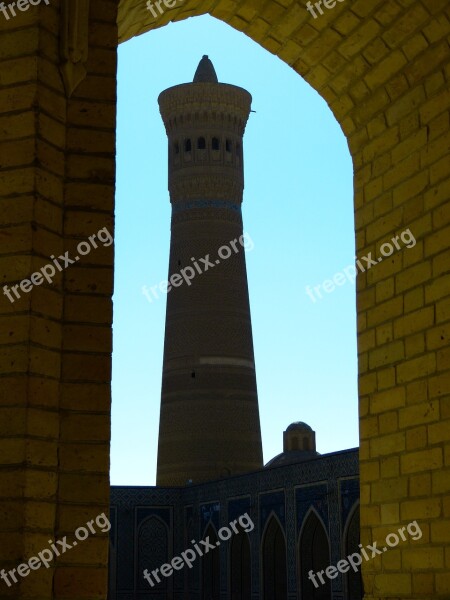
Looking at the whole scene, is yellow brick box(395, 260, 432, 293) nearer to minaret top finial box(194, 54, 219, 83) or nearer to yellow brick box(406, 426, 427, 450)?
yellow brick box(406, 426, 427, 450)

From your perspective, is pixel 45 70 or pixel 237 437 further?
pixel 237 437

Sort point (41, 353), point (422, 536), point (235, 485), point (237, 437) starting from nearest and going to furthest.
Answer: point (41, 353)
point (422, 536)
point (235, 485)
point (237, 437)

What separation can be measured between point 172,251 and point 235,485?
324 inches

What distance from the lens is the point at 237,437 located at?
26578 millimetres

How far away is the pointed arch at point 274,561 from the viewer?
20.0 m

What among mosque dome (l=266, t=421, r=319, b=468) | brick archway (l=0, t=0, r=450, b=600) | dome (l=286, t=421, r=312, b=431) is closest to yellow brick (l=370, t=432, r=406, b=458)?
brick archway (l=0, t=0, r=450, b=600)

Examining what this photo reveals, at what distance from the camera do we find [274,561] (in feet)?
66.5

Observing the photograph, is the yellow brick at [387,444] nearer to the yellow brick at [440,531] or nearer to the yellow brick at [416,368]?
the yellow brick at [416,368]

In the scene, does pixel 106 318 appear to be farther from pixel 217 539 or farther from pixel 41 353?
pixel 217 539

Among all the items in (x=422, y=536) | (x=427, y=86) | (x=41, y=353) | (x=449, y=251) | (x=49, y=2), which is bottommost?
(x=422, y=536)

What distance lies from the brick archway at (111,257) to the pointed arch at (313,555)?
14.3 metres

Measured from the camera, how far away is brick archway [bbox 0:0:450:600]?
3037mm

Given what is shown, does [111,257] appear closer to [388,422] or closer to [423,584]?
[388,422]

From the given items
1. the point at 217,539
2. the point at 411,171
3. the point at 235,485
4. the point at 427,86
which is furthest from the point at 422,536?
the point at 217,539
